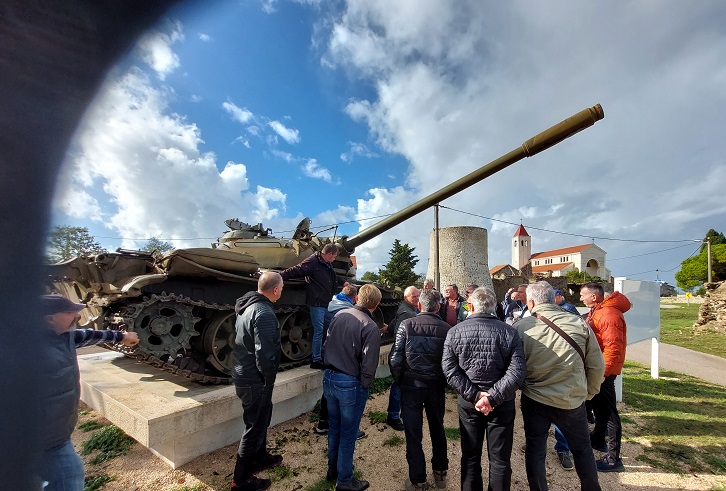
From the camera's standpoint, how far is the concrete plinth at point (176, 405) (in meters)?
3.50

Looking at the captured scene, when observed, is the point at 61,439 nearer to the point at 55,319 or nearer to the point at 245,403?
the point at 55,319

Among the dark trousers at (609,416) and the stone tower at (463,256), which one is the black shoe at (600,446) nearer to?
the dark trousers at (609,416)

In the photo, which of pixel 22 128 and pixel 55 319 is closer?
pixel 22 128

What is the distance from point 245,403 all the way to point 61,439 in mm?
1382

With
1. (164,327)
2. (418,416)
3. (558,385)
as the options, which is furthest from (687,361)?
(164,327)

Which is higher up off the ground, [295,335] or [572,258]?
[572,258]

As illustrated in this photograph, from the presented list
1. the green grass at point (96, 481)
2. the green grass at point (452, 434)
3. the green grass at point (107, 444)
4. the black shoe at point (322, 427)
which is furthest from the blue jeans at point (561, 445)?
the green grass at point (107, 444)

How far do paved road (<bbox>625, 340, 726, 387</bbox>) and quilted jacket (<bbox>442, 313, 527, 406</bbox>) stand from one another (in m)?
8.06

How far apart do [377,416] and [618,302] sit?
350cm

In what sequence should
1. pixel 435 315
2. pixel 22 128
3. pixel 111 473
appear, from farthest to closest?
1. pixel 111 473
2. pixel 435 315
3. pixel 22 128

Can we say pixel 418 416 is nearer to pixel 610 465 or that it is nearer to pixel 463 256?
pixel 610 465

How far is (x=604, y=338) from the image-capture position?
4.00 meters

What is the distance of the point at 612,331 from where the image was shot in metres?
3.95

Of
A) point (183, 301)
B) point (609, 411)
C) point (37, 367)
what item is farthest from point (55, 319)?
point (609, 411)
